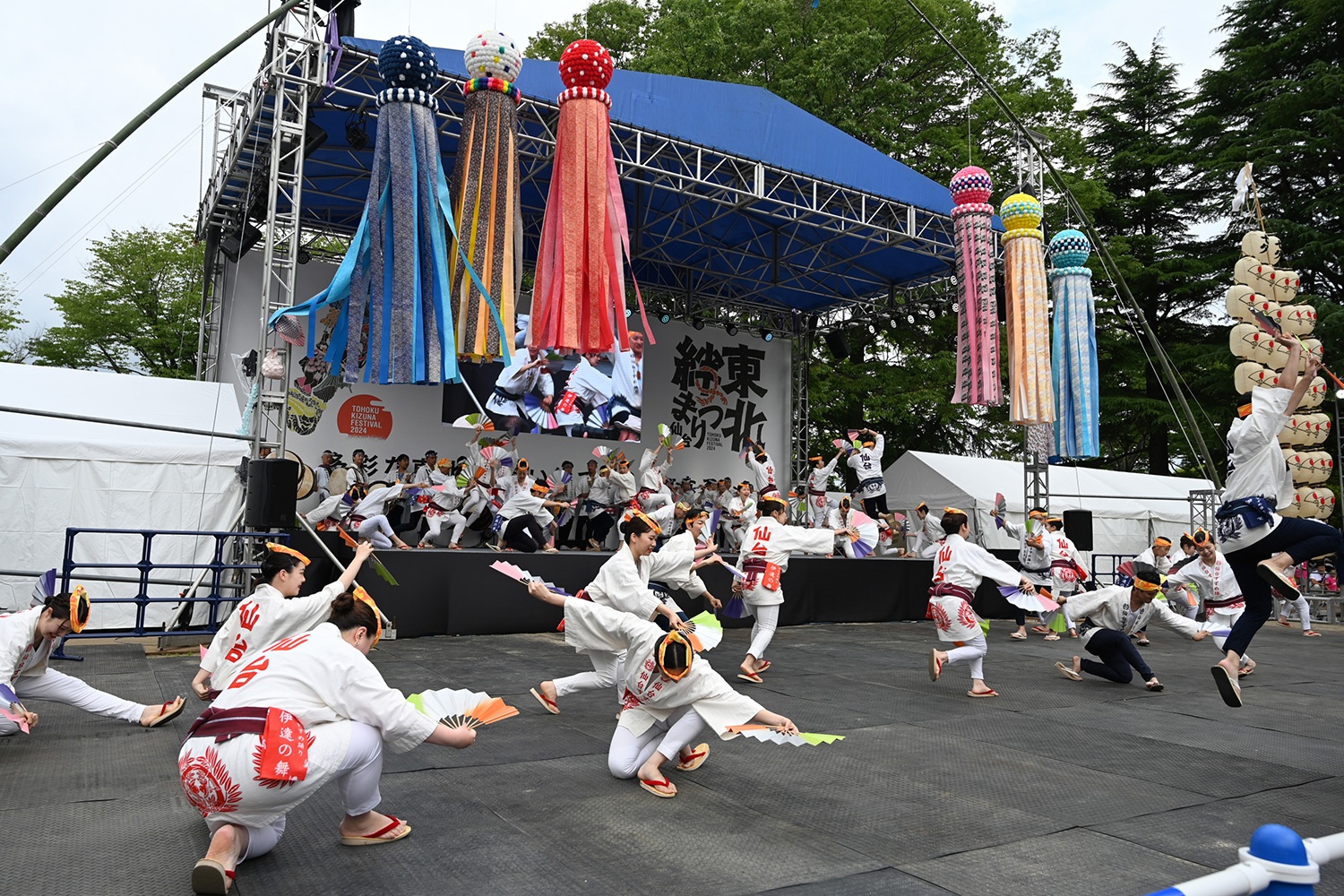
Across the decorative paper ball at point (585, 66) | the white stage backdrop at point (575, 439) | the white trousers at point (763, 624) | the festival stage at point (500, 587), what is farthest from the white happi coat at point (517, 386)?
the white trousers at point (763, 624)

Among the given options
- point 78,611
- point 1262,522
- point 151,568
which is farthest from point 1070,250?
point 78,611

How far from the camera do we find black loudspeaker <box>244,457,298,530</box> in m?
8.56

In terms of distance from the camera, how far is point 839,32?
2123 cm

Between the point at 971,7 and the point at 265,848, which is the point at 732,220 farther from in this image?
the point at 265,848

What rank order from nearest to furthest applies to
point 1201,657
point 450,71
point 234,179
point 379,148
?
point 379,148, point 1201,657, point 450,71, point 234,179

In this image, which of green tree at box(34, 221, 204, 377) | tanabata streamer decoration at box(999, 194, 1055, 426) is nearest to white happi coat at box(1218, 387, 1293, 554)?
tanabata streamer decoration at box(999, 194, 1055, 426)

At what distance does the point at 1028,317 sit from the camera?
44.1ft

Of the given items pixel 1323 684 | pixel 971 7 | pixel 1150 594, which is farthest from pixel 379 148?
pixel 971 7

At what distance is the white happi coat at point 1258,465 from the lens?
539cm

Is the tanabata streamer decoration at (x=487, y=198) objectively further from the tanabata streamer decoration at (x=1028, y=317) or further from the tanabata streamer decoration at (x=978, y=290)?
the tanabata streamer decoration at (x=1028, y=317)

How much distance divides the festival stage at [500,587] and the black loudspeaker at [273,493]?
58 centimetres

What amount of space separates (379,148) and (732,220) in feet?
24.3

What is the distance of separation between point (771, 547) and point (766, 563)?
15 cm

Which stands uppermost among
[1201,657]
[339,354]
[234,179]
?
[234,179]
